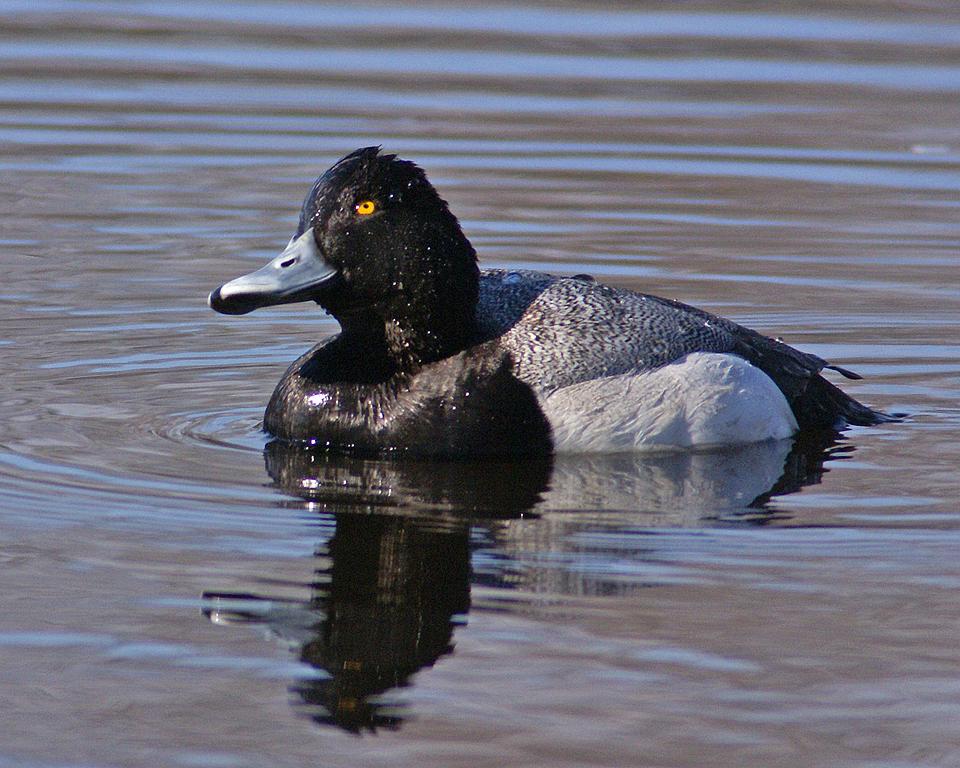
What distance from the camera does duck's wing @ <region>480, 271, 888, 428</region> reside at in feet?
22.8

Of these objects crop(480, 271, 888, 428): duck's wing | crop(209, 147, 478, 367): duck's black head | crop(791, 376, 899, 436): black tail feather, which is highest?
crop(209, 147, 478, 367): duck's black head

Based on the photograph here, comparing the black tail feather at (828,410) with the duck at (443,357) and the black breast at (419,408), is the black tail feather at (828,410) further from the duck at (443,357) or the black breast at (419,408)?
the black breast at (419,408)

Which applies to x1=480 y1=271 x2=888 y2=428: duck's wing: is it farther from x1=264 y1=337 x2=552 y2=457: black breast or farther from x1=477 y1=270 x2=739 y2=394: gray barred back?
x1=264 y1=337 x2=552 y2=457: black breast

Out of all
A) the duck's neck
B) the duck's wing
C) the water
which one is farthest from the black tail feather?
the duck's neck

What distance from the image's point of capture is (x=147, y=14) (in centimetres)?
1855

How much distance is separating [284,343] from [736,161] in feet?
19.1

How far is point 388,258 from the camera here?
6.98 meters

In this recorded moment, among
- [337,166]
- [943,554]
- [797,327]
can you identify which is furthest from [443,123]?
[943,554]

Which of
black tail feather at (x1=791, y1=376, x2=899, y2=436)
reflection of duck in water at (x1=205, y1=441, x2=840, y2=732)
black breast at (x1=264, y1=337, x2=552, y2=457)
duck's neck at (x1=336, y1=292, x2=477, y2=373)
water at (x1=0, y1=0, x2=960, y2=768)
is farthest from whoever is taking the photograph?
black tail feather at (x1=791, y1=376, x2=899, y2=436)

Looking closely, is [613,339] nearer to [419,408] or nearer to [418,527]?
[419,408]

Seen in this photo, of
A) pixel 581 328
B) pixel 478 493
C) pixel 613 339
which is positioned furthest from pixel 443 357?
pixel 478 493

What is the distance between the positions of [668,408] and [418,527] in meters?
1.40

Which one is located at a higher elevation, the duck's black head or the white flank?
the duck's black head

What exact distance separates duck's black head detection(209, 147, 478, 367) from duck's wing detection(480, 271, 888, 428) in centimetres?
24
